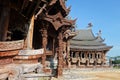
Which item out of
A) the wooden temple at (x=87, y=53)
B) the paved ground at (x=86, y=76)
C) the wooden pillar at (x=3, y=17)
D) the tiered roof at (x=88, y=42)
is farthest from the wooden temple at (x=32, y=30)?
the tiered roof at (x=88, y=42)

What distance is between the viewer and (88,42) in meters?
47.6

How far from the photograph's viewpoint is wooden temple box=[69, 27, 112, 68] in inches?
1683

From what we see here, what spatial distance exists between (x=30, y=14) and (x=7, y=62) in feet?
16.2

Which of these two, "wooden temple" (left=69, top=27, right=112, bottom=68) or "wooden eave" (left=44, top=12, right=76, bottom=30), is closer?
"wooden eave" (left=44, top=12, right=76, bottom=30)

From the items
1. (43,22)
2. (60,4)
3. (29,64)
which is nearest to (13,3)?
(29,64)

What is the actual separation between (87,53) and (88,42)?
3.93m

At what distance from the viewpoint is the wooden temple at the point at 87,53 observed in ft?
→ 140

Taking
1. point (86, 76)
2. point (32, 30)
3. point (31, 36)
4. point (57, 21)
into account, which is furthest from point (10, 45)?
point (86, 76)

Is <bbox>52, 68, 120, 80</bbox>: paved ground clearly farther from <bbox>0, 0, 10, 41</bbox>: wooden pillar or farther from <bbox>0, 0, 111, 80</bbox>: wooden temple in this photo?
<bbox>0, 0, 10, 41</bbox>: wooden pillar

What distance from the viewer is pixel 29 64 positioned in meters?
10.2

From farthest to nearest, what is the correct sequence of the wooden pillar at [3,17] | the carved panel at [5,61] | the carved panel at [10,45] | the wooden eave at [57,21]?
the wooden eave at [57,21] < the wooden pillar at [3,17] < the carved panel at [5,61] < the carved panel at [10,45]

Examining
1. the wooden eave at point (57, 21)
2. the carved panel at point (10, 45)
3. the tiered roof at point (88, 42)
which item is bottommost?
the carved panel at point (10, 45)

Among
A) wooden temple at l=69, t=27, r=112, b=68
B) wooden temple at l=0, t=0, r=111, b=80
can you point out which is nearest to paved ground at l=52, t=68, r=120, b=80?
wooden temple at l=0, t=0, r=111, b=80

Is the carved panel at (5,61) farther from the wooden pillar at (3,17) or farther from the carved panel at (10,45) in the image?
the wooden pillar at (3,17)
